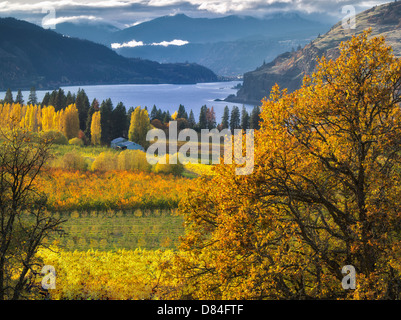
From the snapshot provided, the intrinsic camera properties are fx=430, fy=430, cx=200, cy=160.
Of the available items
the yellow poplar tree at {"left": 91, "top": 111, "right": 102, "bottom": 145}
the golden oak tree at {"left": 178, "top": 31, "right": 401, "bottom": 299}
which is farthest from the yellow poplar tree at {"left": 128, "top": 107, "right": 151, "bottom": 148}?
the golden oak tree at {"left": 178, "top": 31, "right": 401, "bottom": 299}

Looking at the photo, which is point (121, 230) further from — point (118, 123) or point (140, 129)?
point (118, 123)

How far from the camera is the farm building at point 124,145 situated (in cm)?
8775

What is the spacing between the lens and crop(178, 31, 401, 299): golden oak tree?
1305cm

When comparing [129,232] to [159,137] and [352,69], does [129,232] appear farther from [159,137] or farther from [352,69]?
[159,137]

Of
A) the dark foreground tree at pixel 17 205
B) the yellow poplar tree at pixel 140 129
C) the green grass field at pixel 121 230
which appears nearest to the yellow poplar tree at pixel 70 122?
the yellow poplar tree at pixel 140 129

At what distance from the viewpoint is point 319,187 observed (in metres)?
14.4

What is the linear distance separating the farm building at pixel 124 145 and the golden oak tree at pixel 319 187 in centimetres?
7422

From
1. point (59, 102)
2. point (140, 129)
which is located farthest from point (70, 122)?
point (59, 102)

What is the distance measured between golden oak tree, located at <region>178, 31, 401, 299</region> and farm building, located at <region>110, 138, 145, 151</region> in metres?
74.2

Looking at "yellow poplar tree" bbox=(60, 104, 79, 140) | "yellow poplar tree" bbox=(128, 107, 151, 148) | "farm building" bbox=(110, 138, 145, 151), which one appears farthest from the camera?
"yellow poplar tree" bbox=(60, 104, 79, 140)

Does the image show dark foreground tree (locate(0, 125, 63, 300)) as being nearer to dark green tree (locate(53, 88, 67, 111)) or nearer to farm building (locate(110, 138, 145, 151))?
farm building (locate(110, 138, 145, 151))

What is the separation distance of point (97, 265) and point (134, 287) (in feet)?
12.9

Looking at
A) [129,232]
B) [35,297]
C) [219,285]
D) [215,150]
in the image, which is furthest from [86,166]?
[219,285]

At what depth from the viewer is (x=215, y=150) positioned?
9281 cm
